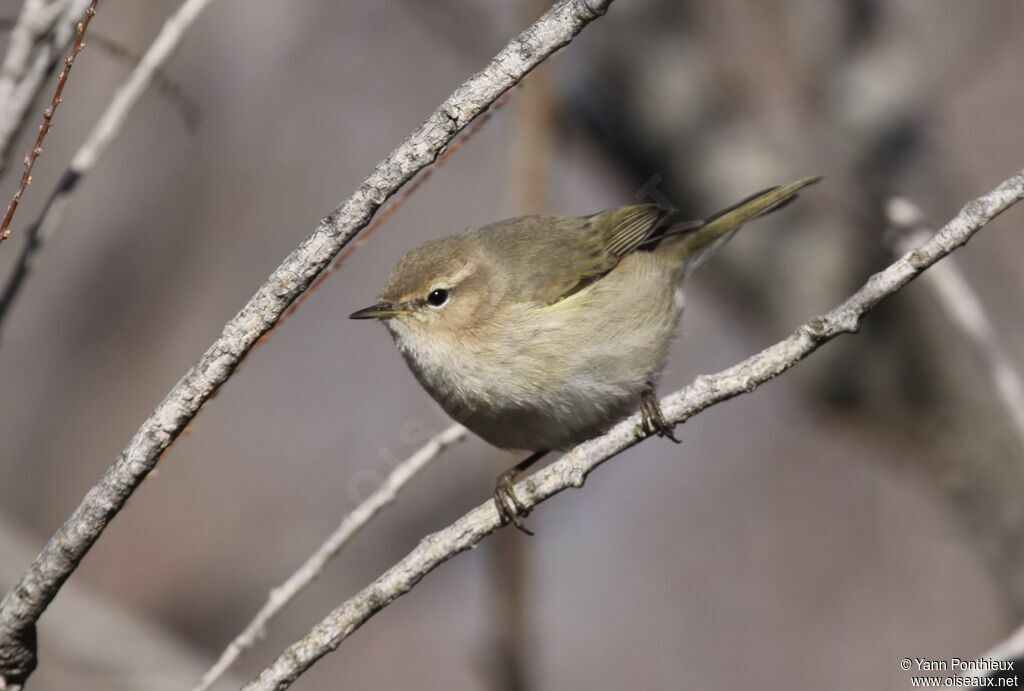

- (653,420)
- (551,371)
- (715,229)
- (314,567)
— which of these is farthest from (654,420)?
(715,229)

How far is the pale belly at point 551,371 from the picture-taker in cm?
331

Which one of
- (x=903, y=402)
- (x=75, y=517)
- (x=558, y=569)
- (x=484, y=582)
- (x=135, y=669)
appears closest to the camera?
(x=75, y=517)

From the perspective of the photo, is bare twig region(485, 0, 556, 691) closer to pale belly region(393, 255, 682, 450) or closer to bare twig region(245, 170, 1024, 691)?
pale belly region(393, 255, 682, 450)

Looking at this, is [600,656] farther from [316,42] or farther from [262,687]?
[262,687]

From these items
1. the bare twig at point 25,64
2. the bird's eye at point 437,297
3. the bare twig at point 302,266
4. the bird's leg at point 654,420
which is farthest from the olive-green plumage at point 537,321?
the bare twig at point 302,266

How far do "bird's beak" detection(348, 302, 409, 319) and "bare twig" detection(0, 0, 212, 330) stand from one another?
110cm

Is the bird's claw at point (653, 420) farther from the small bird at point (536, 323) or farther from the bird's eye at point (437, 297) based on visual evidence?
the bird's eye at point (437, 297)

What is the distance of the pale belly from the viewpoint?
10.9 ft

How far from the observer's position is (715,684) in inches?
243

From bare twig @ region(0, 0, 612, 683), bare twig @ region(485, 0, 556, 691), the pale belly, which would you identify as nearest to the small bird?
the pale belly

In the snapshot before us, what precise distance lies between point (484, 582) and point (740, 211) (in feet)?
9.01

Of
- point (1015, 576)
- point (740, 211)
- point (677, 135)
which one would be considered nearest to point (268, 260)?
point (677, 135)

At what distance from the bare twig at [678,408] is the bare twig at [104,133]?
1.08 meters

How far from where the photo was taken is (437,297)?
11.8 feet
